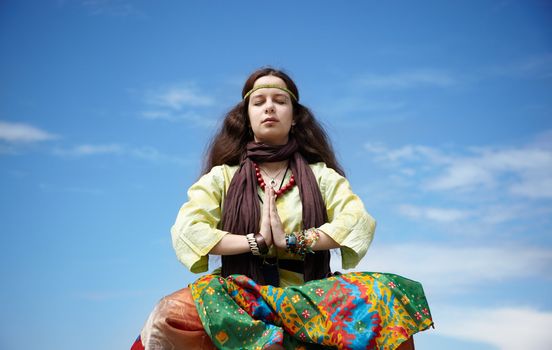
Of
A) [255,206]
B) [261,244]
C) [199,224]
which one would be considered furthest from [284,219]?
[199,224]

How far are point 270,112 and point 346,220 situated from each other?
2.48 ft

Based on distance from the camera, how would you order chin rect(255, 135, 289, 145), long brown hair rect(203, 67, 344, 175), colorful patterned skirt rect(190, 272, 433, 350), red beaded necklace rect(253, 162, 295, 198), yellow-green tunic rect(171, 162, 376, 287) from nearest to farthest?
colorful patterned skirt rect(190, 272, 433, 350) → yellow-green tunic rect(171, 162, 376, 287) → red beaded necklace rect(253, 162, 295, 198) → chin rect(255, 135, 289, 145) → long brown hair rect(203, 67, 344, 175)

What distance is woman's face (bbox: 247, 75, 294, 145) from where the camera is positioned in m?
4.13

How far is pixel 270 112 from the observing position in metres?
4.12

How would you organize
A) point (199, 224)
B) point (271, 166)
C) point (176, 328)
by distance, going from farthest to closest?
point (271, 166), point (199, 224), point (176, 328)

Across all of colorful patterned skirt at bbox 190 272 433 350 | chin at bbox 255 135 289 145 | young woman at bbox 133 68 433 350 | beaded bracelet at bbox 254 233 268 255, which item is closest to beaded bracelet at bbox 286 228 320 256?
young woman at bbox 133 68 433 350

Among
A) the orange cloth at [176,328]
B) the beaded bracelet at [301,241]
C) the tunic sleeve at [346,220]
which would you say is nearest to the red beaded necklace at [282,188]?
the tunic sleeve at [346,220]


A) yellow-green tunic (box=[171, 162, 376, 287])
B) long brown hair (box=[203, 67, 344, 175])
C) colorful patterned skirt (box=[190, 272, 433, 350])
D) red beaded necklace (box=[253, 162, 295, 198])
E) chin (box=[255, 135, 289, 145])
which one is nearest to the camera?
colorful patterned skirt (box=[190, 272, 433, 350])

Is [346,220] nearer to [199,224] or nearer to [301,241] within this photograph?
[301,241]

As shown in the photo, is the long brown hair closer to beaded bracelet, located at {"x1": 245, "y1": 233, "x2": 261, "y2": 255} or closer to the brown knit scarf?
the brown knit scarf

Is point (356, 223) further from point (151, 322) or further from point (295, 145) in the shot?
point (151, 322)

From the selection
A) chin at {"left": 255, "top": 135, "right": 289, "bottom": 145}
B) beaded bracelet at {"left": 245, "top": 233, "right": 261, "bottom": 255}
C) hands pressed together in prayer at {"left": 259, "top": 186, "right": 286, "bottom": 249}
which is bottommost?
beaded bracelet at {"left": 245, "top": 233, "right": 261, "bottom": 255}

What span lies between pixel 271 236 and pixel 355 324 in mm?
691

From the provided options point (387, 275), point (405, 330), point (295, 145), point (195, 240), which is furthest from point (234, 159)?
point (405, 330)
